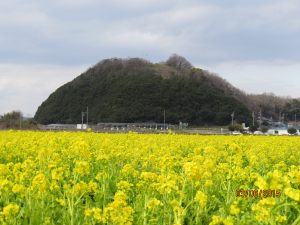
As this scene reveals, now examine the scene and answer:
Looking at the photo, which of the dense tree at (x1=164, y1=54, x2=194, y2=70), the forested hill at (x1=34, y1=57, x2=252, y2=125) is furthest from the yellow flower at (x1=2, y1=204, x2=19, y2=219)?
the dense tree at (x1=164, y1=54, x2=194, y2=70)

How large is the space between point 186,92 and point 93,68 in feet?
139

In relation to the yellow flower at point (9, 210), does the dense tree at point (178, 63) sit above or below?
above

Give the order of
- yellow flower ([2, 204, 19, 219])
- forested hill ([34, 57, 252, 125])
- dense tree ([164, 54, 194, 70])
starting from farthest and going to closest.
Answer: dense tree ([164, 54, 194, 70]) < forested hill ([34, 57, 252, 125]) < yellow flower ([2, 204, 19, 219])

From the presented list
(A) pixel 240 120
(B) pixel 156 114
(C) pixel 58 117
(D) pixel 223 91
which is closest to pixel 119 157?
(B) pixel 156 114

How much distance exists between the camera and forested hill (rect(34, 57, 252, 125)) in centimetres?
7238

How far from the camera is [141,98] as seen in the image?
75.1 meters

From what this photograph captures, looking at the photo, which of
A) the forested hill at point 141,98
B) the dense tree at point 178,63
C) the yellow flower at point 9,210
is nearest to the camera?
the yellow flower at point 9,210

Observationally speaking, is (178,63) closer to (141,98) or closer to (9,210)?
(141,98)

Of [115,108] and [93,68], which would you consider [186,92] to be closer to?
[115,108]

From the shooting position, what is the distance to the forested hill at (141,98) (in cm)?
7238

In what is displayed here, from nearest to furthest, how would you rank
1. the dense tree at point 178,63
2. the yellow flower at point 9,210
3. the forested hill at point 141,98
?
the yellow flower at point 9,210
the forested hill at point 141,98
the dense tree at point 178,63

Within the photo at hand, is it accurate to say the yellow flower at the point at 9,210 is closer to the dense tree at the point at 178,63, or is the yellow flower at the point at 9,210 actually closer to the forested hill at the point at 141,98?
the forested hill at the point at 141,98

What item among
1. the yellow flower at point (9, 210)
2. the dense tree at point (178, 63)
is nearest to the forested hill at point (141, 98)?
the dense tree at point (178, 63)

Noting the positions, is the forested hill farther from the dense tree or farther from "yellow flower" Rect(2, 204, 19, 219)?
"yellow flower" Rect(2, 204, 19, 219)
